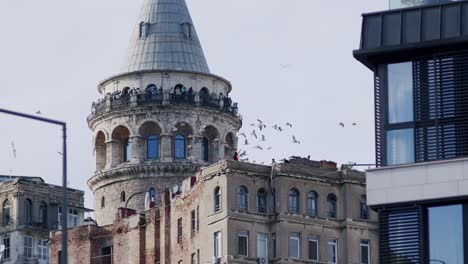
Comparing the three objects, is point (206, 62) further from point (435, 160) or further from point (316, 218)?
point (435, 160)

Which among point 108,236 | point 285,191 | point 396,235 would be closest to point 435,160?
point 396,235

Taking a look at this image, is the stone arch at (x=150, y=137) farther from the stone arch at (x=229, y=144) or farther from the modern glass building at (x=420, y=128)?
the modern glass building at (x=420, y=128)

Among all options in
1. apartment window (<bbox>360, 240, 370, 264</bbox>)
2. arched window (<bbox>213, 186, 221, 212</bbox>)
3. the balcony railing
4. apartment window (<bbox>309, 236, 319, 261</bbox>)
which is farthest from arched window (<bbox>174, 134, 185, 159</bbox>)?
apartment window (<bbox>360, 240, 370, 264</bbox>)

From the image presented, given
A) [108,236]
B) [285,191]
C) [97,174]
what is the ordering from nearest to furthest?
[285,191], [108,236], [97,174]

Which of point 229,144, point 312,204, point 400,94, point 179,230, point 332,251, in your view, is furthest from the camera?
point 229,144

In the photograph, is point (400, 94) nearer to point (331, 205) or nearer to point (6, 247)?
point (331, 205)

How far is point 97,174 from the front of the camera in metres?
164

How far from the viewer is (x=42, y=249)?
166 m

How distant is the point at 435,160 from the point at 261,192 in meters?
69.0

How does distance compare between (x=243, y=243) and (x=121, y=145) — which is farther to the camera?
(x=121, y=145)

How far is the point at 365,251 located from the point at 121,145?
33009 millimetres

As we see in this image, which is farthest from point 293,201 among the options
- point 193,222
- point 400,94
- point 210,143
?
point 400,94

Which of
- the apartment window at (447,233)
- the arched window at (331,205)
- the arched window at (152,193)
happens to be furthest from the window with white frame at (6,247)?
the apartment window at (447,233)

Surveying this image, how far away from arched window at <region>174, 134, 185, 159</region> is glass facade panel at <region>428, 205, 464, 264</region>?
319ft
